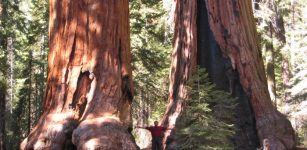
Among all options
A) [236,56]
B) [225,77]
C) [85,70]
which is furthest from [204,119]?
[85,70]

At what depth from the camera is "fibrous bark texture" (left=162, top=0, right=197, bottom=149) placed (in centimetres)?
909

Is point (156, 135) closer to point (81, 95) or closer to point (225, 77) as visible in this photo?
point (225, 77)

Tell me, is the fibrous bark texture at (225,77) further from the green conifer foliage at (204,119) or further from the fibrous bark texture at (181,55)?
the green conifer foliage at (204,119)

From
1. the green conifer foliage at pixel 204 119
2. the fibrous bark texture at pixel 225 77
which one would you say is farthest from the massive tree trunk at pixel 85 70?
the fibrous bark texture at pixel 225 77

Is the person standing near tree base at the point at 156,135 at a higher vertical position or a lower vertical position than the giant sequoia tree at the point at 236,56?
lower

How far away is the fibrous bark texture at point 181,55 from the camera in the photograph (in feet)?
29.8

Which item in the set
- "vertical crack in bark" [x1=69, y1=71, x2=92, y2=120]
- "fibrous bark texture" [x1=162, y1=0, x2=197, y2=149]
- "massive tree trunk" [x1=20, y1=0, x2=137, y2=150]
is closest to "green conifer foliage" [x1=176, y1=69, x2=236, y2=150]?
"fibrous bark texture" [x1=162, y1=0, x2=197, y2=149]

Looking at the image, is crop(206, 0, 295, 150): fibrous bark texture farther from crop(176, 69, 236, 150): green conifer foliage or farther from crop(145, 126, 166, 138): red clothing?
crop(145, 126, 166, 138): red clothing

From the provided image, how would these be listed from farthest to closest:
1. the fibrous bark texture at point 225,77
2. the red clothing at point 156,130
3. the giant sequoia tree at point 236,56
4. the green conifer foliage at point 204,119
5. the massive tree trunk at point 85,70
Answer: the fibrous bark texture at point 225,77 < the giant sequoia tree at point 236,56 < the red clothing at point 156,130 < the green conifer foliage at point 204,119 < the massive tree trunk at point 85,70

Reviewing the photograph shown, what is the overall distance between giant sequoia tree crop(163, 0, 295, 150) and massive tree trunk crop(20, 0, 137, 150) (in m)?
3.99

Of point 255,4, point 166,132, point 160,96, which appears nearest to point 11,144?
point 160,96

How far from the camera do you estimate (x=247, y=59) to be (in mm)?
9578

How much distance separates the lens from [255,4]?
733 inches

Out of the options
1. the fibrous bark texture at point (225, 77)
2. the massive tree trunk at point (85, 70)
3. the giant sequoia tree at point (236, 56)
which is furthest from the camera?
the fibrous bark texture at point (225, 77)
